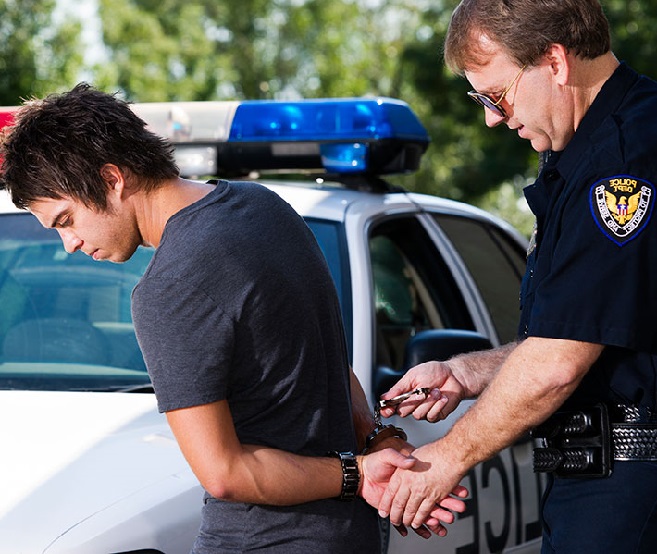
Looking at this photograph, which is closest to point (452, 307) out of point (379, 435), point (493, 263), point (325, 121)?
point (493, 263)

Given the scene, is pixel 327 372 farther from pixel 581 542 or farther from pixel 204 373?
pixel 581 542

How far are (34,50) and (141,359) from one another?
17.9m

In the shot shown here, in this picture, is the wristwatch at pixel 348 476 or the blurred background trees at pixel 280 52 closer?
the wristwatch at pixel 348 476

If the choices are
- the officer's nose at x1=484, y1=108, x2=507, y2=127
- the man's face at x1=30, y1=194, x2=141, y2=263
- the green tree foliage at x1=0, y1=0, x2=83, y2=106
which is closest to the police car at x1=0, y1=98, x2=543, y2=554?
the man's face at x1=30, y1=194, x2=141, y2=263

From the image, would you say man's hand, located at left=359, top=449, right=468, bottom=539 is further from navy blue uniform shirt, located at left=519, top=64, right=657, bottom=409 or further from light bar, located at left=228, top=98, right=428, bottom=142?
light bar, located at left=228, top=98, right=428, bottom=142

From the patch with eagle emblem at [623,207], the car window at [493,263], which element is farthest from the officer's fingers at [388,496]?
the car window at [493,263]

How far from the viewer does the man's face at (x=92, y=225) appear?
2176 mm

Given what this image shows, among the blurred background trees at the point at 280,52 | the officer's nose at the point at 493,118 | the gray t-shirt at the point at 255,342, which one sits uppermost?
the officer's nose at the point at 493,118

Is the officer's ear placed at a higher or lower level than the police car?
higher

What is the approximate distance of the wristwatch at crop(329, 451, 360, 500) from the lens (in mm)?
2201

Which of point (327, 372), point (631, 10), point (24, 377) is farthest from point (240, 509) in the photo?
point (631, 10)

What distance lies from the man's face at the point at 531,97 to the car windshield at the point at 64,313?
1.06 meters

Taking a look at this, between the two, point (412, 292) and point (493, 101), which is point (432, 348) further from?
point (412, 292)

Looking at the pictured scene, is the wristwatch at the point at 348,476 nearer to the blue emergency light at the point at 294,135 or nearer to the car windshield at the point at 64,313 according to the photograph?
the car windshield at the point at 64,313
